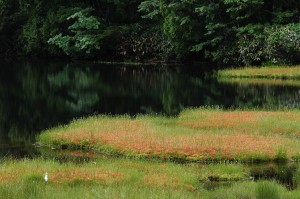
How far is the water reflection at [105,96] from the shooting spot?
2961 centimetres

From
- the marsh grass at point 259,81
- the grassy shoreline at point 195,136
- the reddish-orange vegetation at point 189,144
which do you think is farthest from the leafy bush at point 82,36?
the reddish-orange vegetation at point 189,144

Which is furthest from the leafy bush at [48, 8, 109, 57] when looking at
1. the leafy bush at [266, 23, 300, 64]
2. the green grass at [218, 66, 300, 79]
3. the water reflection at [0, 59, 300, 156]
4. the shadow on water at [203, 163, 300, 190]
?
the shadow on water at [203, 163, 300, 190]

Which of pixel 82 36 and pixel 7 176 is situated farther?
pixel 82 36

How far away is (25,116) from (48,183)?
1764 centimetres

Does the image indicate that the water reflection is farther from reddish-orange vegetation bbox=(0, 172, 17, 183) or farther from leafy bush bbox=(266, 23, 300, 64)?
leafy bush bbox=(266, 23, 300, 64)

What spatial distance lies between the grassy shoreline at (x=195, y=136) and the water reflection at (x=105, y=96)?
2.31 m

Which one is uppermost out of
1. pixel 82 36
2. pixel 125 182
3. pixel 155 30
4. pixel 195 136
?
pixel 155 30

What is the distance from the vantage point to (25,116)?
103 feet

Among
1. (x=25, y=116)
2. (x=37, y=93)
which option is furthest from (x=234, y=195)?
(x=37, y=93)

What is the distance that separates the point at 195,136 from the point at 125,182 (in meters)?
6.97

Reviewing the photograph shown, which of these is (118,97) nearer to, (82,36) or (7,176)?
(7,176)

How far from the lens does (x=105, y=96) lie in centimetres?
3959

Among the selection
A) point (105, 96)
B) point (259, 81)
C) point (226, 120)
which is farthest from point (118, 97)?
point (226, 120)

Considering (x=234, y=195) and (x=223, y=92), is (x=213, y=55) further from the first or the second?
(x=234, y=195)
